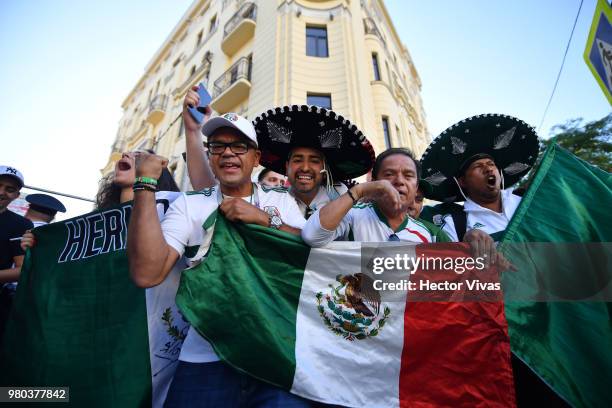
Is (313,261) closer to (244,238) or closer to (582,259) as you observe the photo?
(244,238)

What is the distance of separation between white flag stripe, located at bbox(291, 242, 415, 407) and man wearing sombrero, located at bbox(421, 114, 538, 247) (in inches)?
41.6

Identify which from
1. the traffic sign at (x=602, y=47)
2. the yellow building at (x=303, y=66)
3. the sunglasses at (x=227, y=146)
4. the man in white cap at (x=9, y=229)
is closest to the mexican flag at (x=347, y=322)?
the sunglasses at (x=227, y=146)

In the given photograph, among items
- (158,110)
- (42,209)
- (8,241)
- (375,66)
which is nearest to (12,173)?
(8,241)

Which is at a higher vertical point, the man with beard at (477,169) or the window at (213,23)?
the window at (213,23)

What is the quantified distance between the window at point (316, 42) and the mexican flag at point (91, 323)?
32.2 feet

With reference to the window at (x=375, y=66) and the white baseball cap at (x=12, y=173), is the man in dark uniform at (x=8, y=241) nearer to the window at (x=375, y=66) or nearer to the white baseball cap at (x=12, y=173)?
the white baseball cap at (x=12, y=173)

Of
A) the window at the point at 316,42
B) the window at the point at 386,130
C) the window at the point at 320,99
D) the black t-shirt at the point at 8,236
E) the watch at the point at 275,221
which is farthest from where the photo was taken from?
the window at the point at 386,130

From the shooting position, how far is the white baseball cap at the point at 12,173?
126 inches

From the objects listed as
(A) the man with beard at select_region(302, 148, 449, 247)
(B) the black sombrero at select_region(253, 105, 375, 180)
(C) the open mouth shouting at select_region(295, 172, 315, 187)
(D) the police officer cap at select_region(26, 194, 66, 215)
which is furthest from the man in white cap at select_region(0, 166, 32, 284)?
(A) the man with beard at select_region(302, 148, 449, 247)

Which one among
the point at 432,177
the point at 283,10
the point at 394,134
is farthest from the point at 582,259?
the point at 283,10

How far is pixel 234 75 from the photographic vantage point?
36.9 ft

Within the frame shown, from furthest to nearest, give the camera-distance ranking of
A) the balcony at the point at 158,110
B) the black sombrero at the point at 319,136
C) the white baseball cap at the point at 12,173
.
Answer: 1. the balcony at the point at 158,110
2. the white baseball cap at the point at 12,173
3. the black sombrero at the point at 319,136

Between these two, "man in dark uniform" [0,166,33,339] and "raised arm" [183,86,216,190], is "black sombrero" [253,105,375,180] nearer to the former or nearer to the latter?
"raised arm" [183,86,216,190]

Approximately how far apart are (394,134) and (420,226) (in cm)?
967
